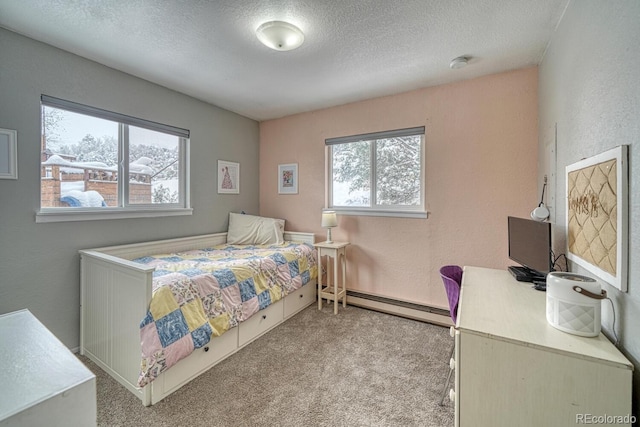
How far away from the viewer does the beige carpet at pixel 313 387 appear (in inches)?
60.1

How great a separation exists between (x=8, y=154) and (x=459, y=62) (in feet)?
11.3

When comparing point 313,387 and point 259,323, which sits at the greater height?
point 259,323

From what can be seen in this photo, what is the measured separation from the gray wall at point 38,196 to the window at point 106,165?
8 centimetres

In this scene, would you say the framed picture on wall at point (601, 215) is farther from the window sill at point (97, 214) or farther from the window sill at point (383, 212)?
the window sill at point (97, 214)

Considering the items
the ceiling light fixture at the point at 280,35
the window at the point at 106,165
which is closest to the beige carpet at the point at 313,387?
the window at the point at 106,165

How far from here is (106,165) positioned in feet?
7.80

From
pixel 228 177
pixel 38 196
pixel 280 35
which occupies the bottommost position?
pixel 38 196

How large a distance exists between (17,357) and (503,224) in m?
3.13

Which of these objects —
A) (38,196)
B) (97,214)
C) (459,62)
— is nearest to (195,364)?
(97,214)

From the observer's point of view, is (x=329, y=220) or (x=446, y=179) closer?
(x=446, y=179)

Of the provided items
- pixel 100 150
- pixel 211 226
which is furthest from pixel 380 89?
pixel 100 150

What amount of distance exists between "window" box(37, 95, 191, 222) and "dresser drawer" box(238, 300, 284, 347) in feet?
4.74

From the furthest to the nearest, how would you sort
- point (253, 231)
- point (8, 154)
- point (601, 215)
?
1. point (253, 231)
2. point (8, 154)
3. point (601, 215)

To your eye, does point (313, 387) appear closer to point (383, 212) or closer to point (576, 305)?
point (576, 305)
